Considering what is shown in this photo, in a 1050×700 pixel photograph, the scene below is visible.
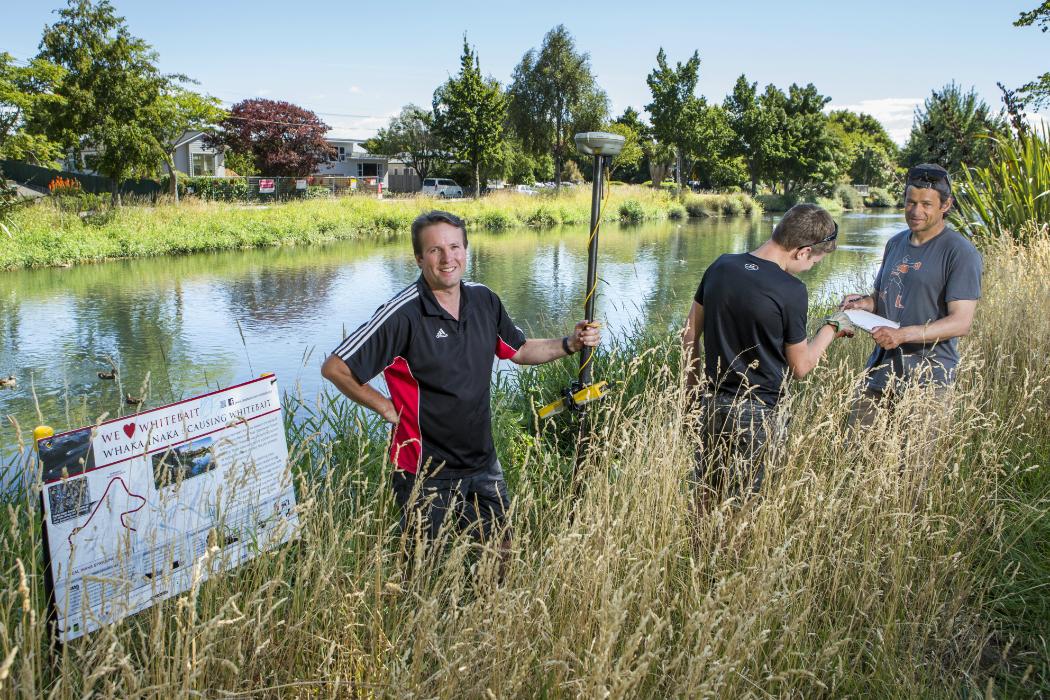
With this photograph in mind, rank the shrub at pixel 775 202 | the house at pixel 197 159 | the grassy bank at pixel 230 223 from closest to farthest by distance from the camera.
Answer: the grassy bank at pixel 230 223 → the shrub at pixel 775 202 → the house at pixel 197 159

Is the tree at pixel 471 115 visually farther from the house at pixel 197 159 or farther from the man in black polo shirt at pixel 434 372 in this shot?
the man in black polo shirt at pixel 434 372

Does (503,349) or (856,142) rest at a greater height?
(856,142)

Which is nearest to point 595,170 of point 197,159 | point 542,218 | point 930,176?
point 930,176

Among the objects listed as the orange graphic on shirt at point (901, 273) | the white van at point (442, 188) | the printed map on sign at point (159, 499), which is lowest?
the printed map on sign at point (159, 499)

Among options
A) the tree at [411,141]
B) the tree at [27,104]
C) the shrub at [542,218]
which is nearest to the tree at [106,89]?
the tree at [27,104]

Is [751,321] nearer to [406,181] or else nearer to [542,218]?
[542,218]

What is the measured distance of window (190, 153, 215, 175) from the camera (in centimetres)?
5375

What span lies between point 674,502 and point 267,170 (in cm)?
4676

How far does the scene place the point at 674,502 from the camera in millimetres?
2646

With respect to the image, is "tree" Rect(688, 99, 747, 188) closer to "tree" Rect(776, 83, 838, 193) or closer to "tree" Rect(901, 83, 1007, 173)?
"tree" Rect(776, 83, 838, 193)

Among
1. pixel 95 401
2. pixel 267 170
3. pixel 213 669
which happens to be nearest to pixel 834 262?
pixel 95 401

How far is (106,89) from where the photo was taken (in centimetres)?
2288

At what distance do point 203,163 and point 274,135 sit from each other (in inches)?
472

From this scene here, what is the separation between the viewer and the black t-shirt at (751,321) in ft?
9.99
